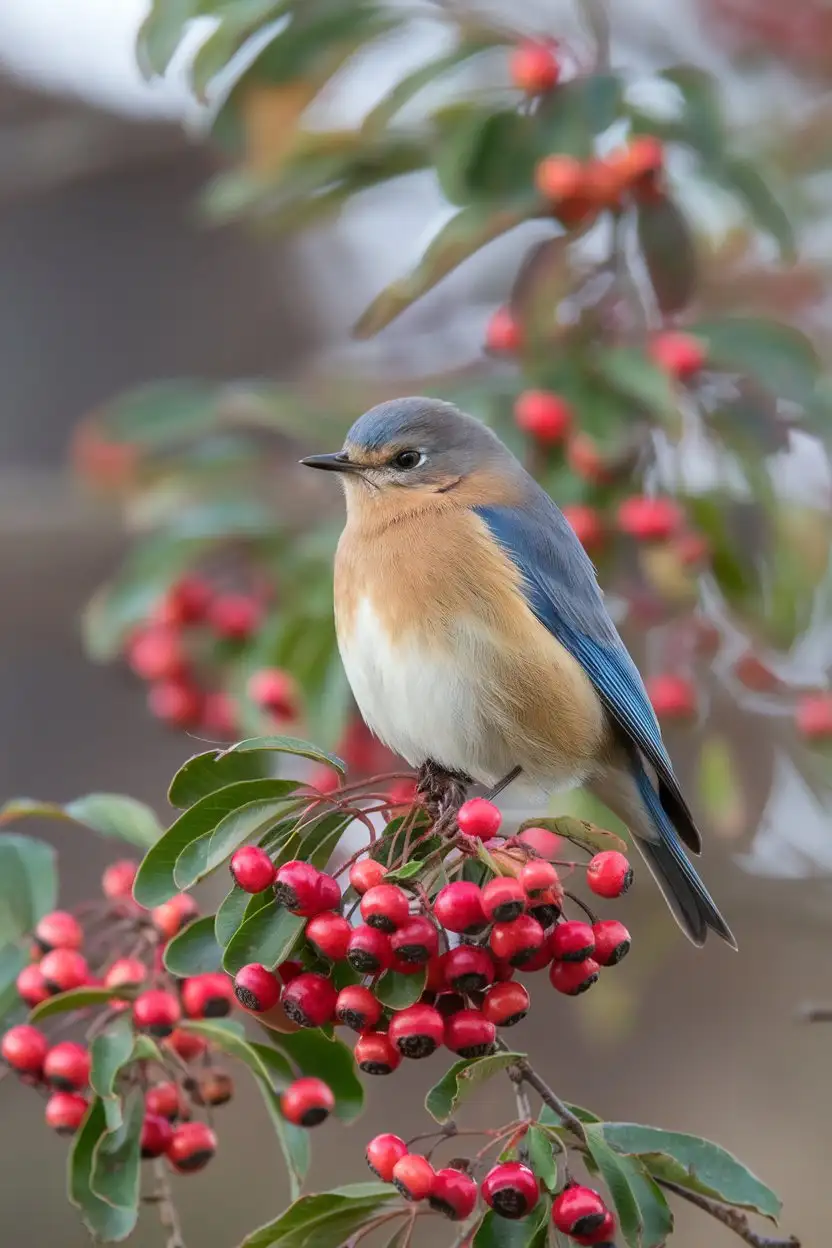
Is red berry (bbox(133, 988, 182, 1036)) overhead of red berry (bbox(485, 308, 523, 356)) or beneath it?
beneath

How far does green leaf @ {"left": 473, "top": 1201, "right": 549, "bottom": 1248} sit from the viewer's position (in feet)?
5.74

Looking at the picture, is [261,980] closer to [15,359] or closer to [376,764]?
[376,764]

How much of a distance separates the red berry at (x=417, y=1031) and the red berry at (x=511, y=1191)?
0.55 ft

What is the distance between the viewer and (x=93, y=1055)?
78.8 inches

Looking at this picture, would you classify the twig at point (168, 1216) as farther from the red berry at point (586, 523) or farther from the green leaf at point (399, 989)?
the red berry at point (586, 523)

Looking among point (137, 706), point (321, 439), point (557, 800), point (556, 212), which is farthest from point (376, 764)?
point (137, 706)

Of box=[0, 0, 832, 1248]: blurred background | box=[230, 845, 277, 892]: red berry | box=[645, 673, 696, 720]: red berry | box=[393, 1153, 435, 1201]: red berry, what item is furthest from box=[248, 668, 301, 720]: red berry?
box=[393, 1153, 435, 1201]: red berry

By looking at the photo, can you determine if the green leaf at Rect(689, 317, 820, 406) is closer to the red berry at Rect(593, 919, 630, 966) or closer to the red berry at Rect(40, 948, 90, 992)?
the red berry at Rect(593, 919, 630, 966)

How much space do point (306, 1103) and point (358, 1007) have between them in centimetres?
40

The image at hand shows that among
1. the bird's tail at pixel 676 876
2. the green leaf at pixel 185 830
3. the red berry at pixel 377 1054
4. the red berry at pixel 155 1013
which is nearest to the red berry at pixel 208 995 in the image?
the red berry at pixel 155 1013

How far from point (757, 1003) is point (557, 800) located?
264cm

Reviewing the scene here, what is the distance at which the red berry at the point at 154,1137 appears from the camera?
215 centimetres

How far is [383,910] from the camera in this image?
179 cm

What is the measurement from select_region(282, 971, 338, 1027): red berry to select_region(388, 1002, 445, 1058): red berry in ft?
0.33
